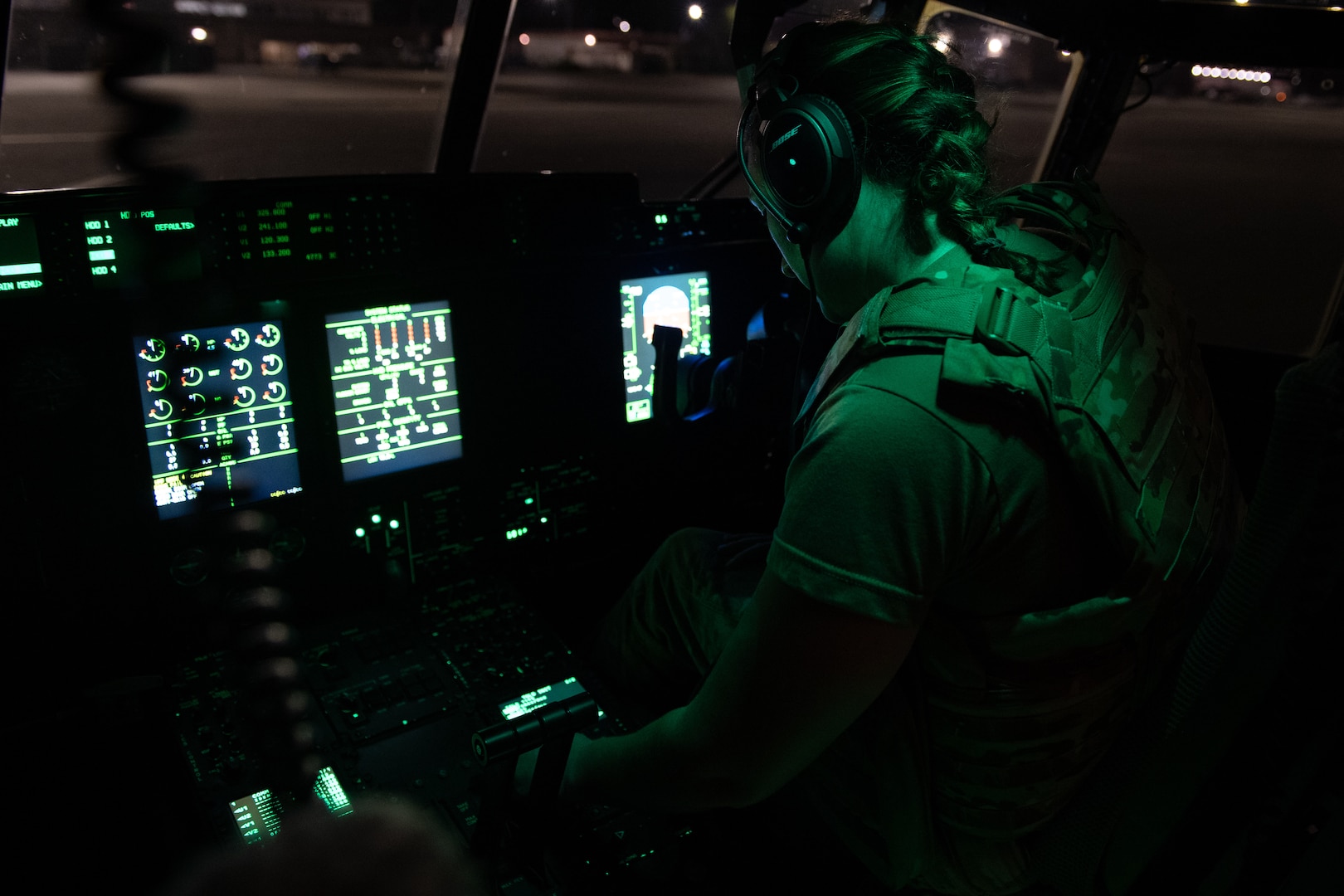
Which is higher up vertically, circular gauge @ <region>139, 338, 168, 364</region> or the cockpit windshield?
the cockpit windshield

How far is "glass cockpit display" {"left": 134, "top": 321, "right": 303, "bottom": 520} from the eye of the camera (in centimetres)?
140

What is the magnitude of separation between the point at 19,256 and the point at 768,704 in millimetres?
1155

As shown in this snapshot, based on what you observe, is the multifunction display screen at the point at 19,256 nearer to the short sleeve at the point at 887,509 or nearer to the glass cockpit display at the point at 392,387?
the glass cockpit display at the point at 392,387

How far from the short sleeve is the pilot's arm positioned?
3 cm

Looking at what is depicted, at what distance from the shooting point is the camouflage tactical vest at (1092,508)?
34.0 inches

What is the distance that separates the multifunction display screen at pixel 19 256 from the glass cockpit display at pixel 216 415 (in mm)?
153

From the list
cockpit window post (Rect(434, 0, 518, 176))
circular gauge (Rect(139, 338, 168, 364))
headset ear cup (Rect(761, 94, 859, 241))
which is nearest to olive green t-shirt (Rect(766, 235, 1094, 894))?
headset ear cup (Rect(761, 94, 859, 241))

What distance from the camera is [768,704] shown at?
2.89 feet

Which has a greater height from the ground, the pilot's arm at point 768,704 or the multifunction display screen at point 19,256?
the multifunction display screen at point 19,256

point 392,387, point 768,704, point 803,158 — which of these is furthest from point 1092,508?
point 392,387

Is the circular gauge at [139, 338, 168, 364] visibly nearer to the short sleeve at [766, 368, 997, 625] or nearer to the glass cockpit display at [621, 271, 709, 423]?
the glass cockpit display at [621, 271, 709, 423]

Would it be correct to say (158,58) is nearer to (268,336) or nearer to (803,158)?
(268,336)

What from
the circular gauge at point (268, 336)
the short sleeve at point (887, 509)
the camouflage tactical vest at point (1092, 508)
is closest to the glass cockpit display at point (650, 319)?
the circular gauge at point (268, 336)

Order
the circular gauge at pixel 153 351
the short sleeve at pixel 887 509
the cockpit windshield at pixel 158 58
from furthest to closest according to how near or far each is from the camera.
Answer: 1. the cockpit windshield at pixel 158 58
2. the circular gauge at pixel 153 351
3. the short sleeve at pixel 887 509
